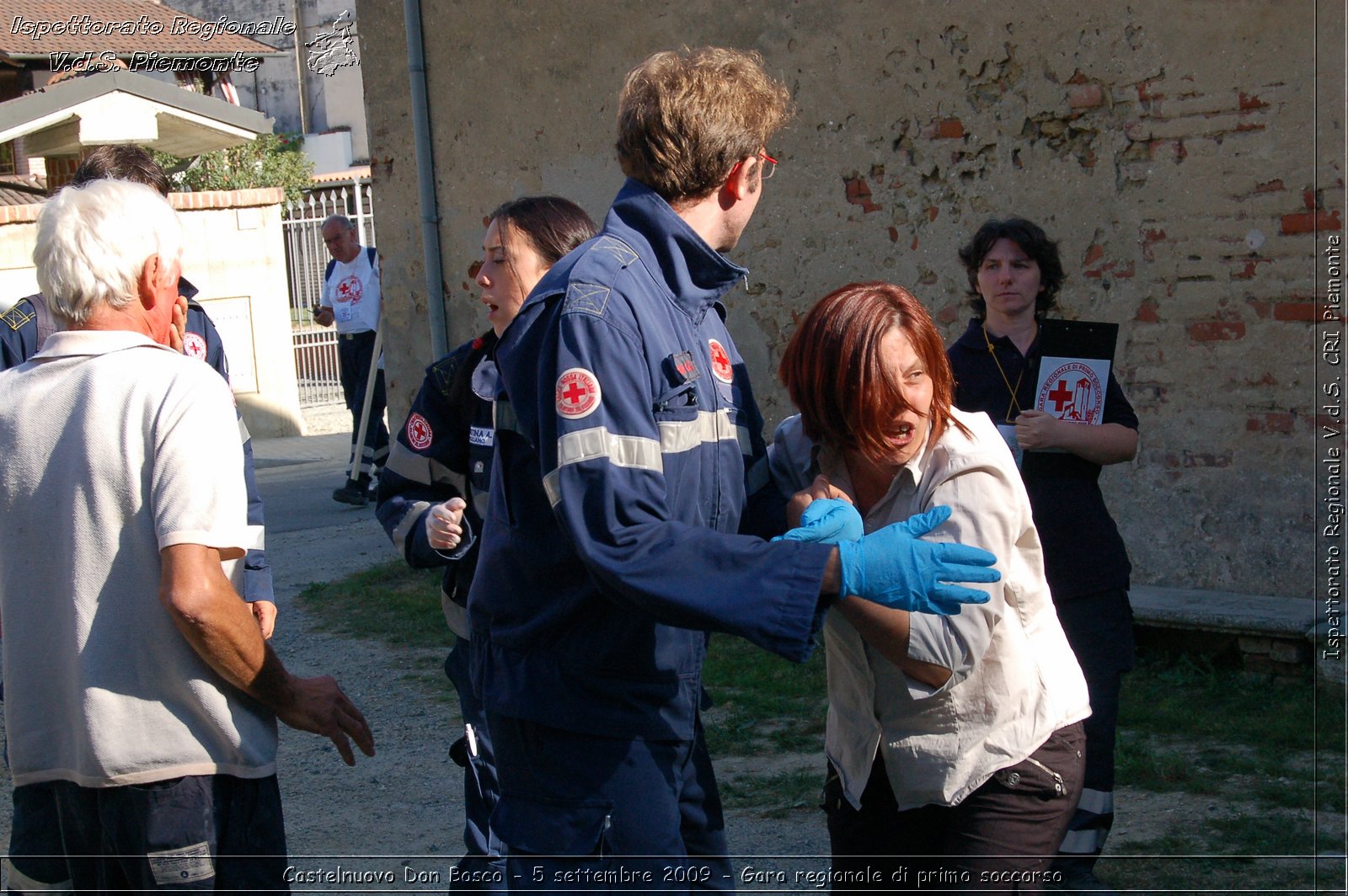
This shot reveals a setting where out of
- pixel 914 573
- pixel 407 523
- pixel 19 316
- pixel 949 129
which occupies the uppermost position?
pixel 949 129

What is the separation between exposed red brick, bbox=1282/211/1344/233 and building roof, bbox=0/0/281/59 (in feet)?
56.8

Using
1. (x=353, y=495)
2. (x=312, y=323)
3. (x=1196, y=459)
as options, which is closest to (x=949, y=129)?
(x=1196, y=459)

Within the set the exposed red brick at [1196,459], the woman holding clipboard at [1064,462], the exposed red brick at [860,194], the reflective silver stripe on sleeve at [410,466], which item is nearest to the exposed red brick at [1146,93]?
the exposed red brick at [860,194]

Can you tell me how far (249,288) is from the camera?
1461 cm

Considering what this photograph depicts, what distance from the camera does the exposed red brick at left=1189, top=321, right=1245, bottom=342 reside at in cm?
504

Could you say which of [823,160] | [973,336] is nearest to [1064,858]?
[973,336]

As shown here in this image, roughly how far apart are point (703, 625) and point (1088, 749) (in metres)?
1.95

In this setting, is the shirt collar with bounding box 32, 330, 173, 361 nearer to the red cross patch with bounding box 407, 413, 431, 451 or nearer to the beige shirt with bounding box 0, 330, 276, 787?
the beige shirt with bounding box 0, 330, 276, 787

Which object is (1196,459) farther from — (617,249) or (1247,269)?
(617,249)

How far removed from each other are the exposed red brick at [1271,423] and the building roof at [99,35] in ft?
57.1

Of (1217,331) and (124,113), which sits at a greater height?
(124,113)

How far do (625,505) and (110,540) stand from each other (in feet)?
3.26

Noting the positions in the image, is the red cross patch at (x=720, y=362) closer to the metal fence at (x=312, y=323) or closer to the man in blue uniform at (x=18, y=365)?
the man in blue uniform at (x=18, y=365)

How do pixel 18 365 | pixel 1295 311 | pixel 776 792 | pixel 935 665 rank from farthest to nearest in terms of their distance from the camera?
pixel 1295 311
pixel 776 792
pixel 18 365
pixel 935 665
